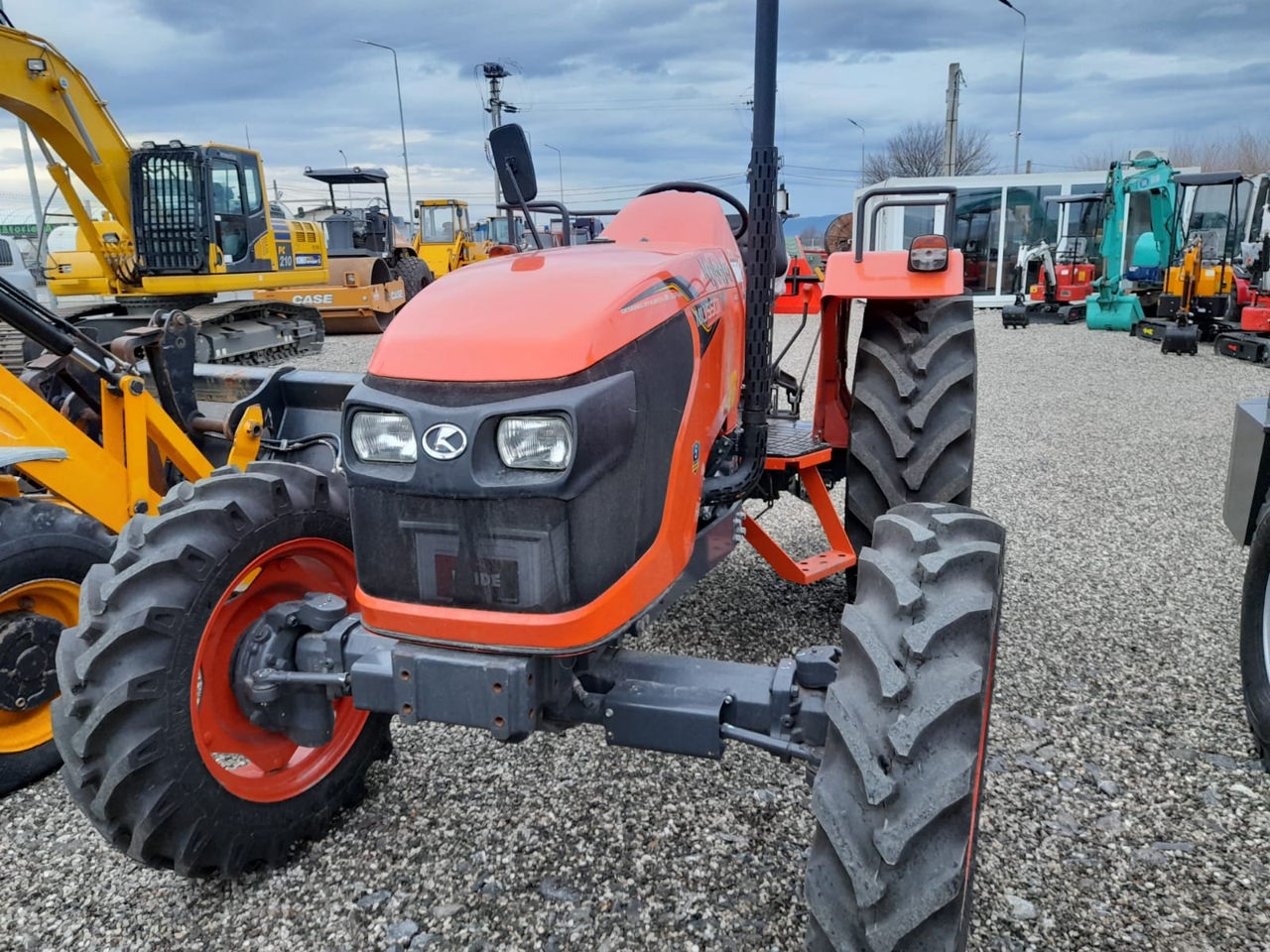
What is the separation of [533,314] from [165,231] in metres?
9.95

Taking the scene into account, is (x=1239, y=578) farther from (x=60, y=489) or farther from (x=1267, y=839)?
(x=60, y=489)

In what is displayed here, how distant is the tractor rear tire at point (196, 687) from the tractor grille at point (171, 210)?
8.96m

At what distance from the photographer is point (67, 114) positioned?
8.37m

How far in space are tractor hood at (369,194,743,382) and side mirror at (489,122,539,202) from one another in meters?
0.33

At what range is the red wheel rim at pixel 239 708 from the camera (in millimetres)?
2330

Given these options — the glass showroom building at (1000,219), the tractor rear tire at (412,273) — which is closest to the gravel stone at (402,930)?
the tractor rear tire at (412,273)

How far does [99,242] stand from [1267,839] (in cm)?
1152

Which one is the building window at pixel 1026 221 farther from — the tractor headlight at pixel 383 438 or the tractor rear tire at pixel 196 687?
the tractor headlight at pixel 383 438

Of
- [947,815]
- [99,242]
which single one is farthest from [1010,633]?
[99,242]

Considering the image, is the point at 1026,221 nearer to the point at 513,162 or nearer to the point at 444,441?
the point at 513,162

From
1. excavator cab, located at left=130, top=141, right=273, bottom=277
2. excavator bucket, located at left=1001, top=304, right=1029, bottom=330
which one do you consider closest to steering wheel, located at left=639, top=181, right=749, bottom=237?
excavator cab, located at left=130, top=141, right=273, bottom=277

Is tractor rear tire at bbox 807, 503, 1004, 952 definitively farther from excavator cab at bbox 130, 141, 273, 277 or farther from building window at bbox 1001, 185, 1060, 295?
building window at bbox 1001, 185, 1060, 295

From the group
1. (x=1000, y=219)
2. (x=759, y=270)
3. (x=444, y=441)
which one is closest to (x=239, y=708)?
(x=444, y=441)

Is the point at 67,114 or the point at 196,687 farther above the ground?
the point at 67,114
